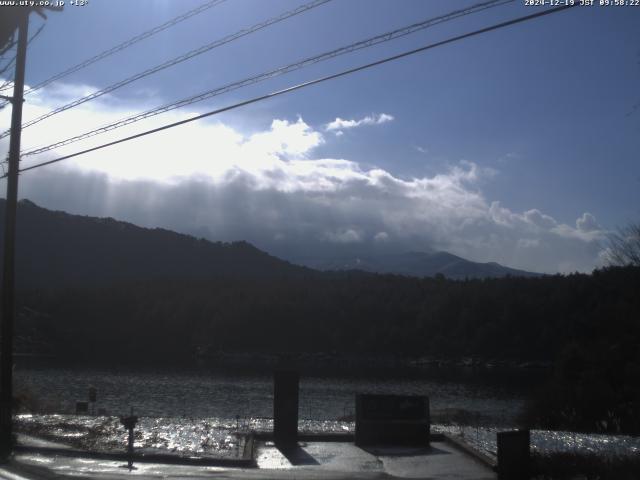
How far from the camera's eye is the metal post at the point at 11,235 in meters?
18.6

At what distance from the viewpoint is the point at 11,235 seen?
19547 mm

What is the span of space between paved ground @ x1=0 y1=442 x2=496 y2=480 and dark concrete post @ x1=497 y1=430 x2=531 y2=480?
0.62 metres

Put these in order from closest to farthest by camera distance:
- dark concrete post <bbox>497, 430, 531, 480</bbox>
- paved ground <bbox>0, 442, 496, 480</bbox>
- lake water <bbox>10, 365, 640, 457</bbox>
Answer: dark concrete post <bbox>497, 430, 531, 480</bbox>, paved ground <bbox>0, 442, 496, 480</bbox>, lake water <bbox>10, 365, 640, 457</bbox>

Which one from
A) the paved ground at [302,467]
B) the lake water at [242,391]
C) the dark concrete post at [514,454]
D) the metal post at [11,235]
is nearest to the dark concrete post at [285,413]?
the paved ground at [302,467]

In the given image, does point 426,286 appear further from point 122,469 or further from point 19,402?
point 122,469

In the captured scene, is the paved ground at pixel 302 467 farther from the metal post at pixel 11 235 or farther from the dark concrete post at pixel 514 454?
the metal post at pixel 11 235

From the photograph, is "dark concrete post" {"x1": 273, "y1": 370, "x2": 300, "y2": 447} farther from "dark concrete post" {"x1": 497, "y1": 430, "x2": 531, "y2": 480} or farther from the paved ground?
"dark concrete post" {"x1": 497, "y1": 430, "x2": 531, "y2": 480}

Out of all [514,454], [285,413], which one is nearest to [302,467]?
[285,413]

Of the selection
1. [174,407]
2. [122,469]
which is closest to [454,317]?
[174,407]

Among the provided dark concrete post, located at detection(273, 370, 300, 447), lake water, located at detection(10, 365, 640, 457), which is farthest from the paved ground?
lake water, located at detection(10, 365, 640, 457)

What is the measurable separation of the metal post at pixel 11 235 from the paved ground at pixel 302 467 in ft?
7.36

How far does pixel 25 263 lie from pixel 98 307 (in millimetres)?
32490

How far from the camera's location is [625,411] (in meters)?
28.1

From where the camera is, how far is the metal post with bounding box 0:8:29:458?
731 inches
